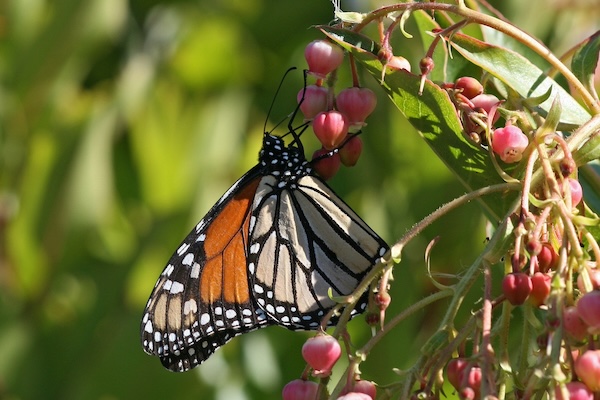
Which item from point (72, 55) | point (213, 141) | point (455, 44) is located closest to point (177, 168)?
point (213, 141)

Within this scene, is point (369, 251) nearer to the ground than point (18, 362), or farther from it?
nearer to the ground

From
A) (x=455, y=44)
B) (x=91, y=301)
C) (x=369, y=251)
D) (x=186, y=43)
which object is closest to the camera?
(x=455, y=44)

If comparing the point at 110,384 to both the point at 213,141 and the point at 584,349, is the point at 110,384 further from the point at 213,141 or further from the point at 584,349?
the point at 584,349

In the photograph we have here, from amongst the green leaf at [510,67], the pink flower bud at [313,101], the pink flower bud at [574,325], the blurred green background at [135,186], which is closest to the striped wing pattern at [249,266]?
the pink flower bud at [313,101]

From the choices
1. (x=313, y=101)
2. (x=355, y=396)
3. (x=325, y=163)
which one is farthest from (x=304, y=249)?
(x=355, y=396)

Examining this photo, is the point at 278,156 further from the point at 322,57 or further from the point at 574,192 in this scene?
the point at 574,192
